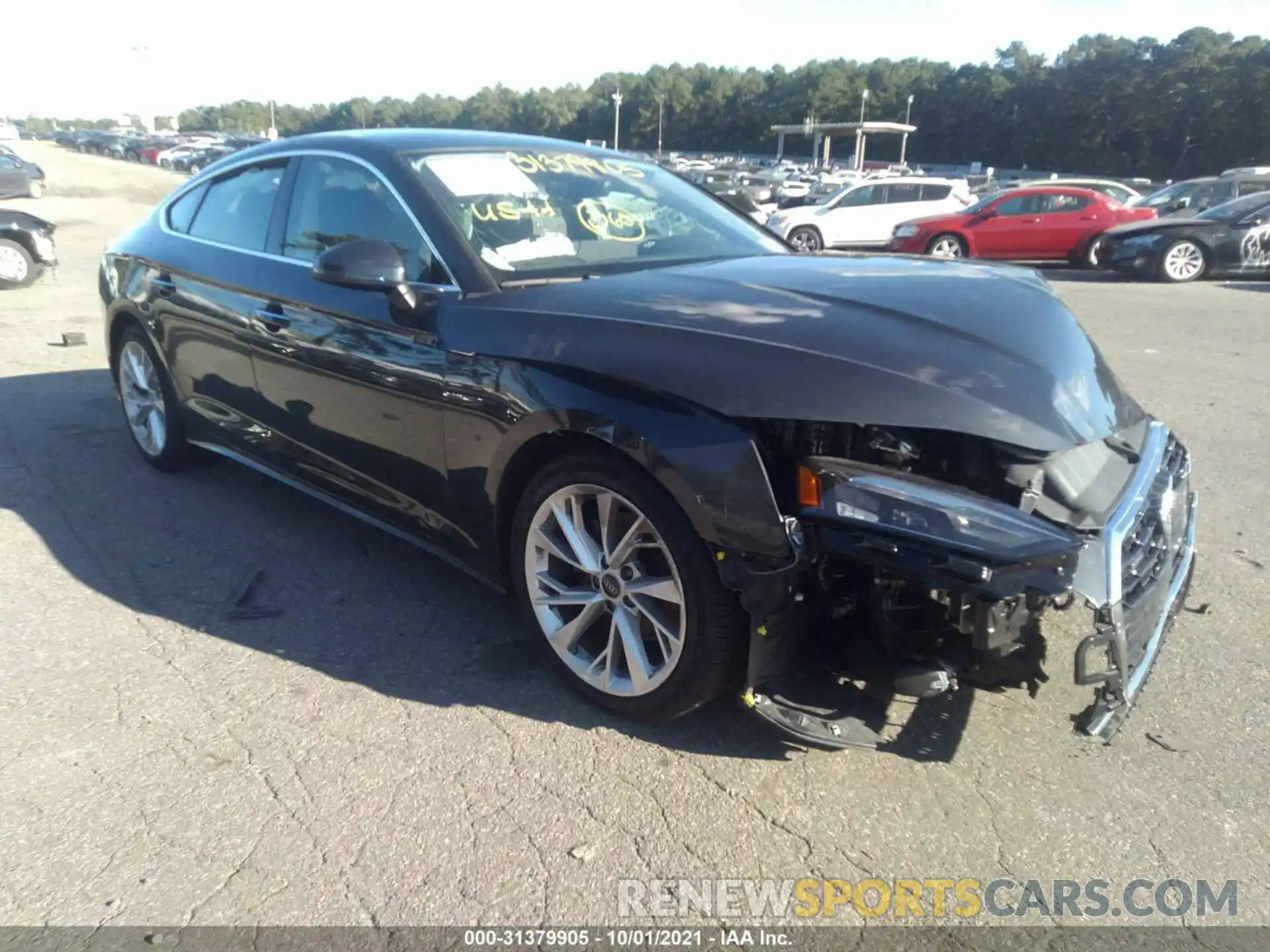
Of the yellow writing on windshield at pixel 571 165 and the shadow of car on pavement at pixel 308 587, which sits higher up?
the yellow writing on windshield at pixel 571 165

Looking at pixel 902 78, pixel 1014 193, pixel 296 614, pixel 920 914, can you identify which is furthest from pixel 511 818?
pixel 902 78

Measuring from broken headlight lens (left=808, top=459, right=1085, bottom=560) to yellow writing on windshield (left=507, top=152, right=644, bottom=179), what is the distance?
6.60 feet

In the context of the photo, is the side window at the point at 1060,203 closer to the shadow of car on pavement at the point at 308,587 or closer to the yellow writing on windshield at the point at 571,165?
the yellow writing on windshield at the point at 571,165

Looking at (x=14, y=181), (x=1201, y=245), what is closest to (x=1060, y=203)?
(x=1201, y=245)

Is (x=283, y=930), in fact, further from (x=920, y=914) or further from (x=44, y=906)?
(x=920, y=914)

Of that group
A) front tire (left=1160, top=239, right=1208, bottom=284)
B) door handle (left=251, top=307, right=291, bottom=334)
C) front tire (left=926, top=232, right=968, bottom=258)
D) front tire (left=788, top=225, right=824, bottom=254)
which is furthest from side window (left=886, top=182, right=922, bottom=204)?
door handle (left=251, top=307, right=291, bottom=334)

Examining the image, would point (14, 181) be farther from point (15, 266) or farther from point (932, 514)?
point (932, 514)

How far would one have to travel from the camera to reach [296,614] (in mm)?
3734

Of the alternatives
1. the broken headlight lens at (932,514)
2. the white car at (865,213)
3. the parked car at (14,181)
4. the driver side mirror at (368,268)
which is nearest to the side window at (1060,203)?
the white car at (865,213)

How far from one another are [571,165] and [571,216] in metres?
0.46

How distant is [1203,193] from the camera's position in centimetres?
1955

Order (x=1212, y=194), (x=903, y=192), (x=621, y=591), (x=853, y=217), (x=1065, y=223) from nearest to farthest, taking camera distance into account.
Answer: (x=621, y=591)
(x=1065, y=223)
(x=1212, y=194)
(x=853, y=217)
(x=903, y=192)

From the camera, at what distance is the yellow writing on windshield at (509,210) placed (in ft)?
11.4

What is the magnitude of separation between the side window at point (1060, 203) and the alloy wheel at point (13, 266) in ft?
51.3
